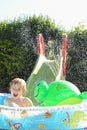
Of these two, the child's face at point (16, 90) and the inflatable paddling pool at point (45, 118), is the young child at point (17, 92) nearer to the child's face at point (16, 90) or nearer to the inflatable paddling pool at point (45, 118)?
the child's face at point (16, 90)

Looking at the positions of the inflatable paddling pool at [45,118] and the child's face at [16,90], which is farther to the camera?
the child's face at [16,90]

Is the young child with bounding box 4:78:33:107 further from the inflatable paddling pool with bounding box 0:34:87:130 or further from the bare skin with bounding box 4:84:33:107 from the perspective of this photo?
the inflatable paddling pool with bounding box 0:34:87:130

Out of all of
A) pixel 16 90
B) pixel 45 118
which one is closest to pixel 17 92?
pixel 16 90

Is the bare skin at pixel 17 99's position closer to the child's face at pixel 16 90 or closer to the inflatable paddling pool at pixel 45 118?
the child's face at pixel 16 90

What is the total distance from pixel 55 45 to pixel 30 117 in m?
6.88

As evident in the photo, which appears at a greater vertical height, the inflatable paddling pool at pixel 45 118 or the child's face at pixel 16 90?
the child's face at pixel 16 90

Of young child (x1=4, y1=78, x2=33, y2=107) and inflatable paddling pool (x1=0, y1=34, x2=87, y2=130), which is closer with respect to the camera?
inflatable paddling pool (x1=0, y1=34, x2=87, y2=130)

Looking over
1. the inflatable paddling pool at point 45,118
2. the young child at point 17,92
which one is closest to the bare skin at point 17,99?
the young child at point 17,92

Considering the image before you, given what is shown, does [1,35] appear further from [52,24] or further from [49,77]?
[49,77]

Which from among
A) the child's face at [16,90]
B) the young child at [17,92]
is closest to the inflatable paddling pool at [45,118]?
the young child at [17,92]

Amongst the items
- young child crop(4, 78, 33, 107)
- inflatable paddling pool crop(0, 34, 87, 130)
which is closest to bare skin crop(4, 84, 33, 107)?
young child crop(4, 78, 33, 107)

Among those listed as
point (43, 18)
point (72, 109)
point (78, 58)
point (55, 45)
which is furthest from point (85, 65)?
point (72, 109)

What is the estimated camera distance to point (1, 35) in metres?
11.3

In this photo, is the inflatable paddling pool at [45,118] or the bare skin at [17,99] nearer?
the inflatable paddling pool at [45,118]
